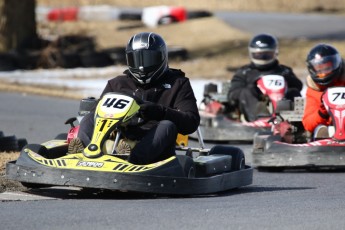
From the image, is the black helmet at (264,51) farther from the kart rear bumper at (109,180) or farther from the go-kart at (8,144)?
the kart rear bumper at (109,180)

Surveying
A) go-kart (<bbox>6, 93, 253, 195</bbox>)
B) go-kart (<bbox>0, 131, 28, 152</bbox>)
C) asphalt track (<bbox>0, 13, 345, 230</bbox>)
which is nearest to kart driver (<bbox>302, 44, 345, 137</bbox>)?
asphalt track (<bbox>0, 13, 345, 230</bbox>)

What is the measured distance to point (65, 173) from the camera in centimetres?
745

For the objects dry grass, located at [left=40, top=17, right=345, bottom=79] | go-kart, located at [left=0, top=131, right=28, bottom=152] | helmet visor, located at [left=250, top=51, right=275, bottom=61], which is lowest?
dry grass, located at [left=40, top=17, right=345, bottom=79]

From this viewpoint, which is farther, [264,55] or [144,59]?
[264,55]

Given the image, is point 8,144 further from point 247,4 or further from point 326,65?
point 247,4

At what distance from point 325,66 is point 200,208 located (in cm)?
407

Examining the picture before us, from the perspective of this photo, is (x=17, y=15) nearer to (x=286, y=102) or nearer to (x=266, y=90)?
(x=266, y=90)

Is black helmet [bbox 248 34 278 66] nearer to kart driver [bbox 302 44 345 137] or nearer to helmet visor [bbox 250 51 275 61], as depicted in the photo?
helmet visor [bbox 250 51 275 61]

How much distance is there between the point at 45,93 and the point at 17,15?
6312 millimetres

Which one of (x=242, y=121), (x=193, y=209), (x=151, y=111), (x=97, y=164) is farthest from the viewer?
(x=242, y=121)

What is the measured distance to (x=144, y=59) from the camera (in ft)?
27.8

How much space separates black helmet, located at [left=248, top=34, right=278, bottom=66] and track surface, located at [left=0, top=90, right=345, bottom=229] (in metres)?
4.78

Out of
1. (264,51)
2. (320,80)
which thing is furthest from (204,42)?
(320,80)

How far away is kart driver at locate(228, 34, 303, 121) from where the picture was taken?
13.5m
